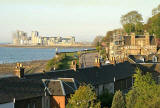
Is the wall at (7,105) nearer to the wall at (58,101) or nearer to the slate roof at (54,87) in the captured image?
the slate roof at (54,87)

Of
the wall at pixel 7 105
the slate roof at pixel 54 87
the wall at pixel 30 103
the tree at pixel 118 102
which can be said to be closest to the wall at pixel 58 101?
the slate roof at pixel 54 87

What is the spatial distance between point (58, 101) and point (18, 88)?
4.88 m

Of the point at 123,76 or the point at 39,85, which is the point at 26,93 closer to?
the point at 39,85

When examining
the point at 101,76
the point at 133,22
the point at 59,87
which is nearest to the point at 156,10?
the point at 133,22

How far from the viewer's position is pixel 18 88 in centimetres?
3391

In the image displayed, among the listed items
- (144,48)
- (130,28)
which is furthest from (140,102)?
(130,28)

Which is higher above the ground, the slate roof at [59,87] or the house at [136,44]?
the house at [136,44]

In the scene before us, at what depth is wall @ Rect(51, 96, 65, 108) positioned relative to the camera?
116ft

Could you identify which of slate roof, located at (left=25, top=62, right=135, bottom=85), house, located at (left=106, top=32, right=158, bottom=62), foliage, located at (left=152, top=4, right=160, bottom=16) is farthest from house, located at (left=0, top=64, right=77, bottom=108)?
foliage, located at (left=152, top=4, right=160, bottom=16)

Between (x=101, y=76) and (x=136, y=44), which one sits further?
(x=136, y=44)

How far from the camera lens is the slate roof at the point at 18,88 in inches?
1266

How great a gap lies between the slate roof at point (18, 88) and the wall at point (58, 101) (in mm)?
1657

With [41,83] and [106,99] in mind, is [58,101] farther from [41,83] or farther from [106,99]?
[106,99]

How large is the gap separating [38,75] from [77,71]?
7.69 m
